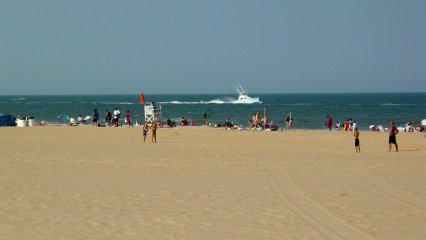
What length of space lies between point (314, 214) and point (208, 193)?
8.48 ft

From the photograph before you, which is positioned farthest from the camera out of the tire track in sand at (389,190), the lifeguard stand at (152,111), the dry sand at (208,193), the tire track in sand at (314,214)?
the lifeguard stand at (152,111)

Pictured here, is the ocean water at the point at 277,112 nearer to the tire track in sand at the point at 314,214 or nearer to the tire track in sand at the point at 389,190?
the tire track in sand at the point at 389,190

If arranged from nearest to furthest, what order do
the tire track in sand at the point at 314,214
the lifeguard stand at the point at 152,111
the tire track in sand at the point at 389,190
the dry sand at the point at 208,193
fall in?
the tire track in sand at the point at 314,214, the dry sand at the point at 208,193, the tire track in sand at the point at 389,190, the lifeguard stand at the point at 152,111

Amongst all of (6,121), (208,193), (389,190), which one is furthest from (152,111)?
(389,190)

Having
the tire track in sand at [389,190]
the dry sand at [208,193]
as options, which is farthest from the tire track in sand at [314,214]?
the tire track in sand at [389,190]

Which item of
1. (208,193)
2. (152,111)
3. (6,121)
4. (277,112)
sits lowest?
(277,112)

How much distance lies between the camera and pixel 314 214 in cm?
889

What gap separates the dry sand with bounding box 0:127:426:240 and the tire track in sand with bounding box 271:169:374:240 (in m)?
0.02

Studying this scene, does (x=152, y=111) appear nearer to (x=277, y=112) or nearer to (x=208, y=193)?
(x=208, y=193)

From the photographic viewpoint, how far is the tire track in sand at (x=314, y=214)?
7.62 meters

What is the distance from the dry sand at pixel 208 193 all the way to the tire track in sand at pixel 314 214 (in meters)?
0.02

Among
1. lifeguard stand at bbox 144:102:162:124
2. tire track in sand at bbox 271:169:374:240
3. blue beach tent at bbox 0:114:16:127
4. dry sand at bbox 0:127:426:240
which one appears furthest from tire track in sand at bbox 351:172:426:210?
blue beach tent at bbox 0:114:16:127

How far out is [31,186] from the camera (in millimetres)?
11172

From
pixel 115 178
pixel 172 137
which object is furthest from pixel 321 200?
pixel 172 137
